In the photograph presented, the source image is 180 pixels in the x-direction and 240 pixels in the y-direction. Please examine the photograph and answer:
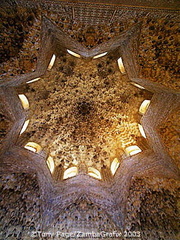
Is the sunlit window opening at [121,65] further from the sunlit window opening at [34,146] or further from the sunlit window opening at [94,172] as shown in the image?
the sunlit window opening at [34,146]

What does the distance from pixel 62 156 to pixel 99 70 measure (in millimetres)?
5064

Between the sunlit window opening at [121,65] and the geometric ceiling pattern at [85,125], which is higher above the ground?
the sunlit window opening at [121,65]

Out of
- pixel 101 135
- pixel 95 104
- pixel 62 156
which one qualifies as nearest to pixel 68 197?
pixel 62 156

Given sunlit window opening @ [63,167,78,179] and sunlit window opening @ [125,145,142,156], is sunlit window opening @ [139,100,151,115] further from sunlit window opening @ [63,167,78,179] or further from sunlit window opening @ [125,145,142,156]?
sunlit window opening @ [63,167,78,179]

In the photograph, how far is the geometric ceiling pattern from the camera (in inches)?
184

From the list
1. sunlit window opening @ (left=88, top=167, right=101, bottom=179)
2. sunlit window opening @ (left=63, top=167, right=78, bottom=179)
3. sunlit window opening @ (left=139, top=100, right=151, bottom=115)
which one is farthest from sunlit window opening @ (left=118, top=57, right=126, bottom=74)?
sunlit window opening @ (left=63, top=167, right=78, bottom=179)

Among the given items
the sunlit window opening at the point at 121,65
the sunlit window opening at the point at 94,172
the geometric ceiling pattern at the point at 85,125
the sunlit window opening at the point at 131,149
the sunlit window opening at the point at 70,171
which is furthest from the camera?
the sunlit window opening at the point at 94,172

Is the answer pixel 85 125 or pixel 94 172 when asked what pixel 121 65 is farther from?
pixel 94 172

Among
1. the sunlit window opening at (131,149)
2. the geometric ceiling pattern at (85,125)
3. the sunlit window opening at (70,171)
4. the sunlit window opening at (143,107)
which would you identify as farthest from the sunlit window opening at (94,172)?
the sunlit window opening at (143,107)

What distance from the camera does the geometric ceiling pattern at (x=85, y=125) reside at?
15.4 ft

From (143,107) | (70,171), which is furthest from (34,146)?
(143,107)

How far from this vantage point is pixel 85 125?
8531 millimetres

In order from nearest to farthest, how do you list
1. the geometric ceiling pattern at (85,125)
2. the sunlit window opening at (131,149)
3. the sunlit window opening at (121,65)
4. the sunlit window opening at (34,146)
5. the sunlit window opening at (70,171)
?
the geometric ceiling pattern at (85,125)
the sunlit window opening at (121,65)
the sunlit window opening at (131,149)
the sunlit window opening at (34,146)
the sunlit window opening at (70,171)

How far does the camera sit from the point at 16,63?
400 cm
